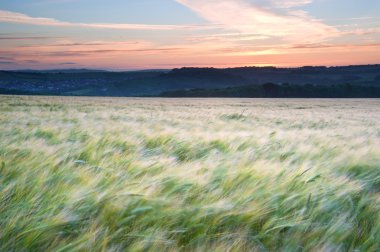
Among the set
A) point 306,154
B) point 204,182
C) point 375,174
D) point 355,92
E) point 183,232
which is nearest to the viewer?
point 183,232

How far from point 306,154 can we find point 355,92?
276ft

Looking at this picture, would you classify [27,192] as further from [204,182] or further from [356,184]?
[356,184]

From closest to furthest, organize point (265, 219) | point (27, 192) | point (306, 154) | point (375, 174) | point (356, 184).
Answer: point (265, 219) → point (27, 192) → point (356, 184) → point (375, 174) → point (306, 154)

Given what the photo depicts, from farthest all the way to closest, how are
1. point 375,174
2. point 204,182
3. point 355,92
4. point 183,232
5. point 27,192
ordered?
1. point 355,92
2. point 375,174
3. point 204,182
4. point 27,192
5. point 183,232

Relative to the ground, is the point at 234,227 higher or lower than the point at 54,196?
lower

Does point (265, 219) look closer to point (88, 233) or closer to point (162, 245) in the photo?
point (162, 245)

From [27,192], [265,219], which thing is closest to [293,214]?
[265,219]

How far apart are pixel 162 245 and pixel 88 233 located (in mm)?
360

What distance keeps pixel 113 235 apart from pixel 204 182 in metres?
0.94

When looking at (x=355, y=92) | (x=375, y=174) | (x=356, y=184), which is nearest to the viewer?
(x=356, y=184)

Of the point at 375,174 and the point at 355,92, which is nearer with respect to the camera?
the point at 375,174

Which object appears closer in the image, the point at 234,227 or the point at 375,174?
the point at 234,227

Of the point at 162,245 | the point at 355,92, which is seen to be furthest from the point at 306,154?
the point at 355,92

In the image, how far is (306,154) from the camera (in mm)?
4250
